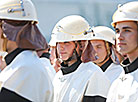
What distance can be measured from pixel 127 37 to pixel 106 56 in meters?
2.25

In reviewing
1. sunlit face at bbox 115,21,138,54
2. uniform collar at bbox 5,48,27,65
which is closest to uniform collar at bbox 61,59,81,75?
sunlit face at bbox 115,21,138,54

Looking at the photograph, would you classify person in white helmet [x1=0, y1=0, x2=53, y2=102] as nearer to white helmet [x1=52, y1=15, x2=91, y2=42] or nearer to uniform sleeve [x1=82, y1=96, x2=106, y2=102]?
uniform sleeve [x1=82, y1=96, x2=106, y2=102]

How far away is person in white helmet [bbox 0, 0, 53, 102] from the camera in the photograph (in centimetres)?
352

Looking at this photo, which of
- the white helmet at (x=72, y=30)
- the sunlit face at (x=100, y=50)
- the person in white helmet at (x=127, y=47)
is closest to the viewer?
the person in white helmet at (x=127, y=47)

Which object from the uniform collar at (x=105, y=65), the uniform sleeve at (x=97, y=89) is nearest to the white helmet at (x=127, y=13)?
the uniform sleeve at (x=97, y=89)

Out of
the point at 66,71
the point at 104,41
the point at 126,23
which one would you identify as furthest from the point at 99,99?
the point at 104,41

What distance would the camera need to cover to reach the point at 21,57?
142 inches

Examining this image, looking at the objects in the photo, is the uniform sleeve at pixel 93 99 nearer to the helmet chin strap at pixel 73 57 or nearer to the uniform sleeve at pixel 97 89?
the uniform sleeve at pixel 97 89

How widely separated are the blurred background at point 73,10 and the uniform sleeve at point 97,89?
56.5 ft

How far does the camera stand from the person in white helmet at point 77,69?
4.58 metres

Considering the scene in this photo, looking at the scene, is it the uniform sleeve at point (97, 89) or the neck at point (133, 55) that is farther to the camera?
the uniform sleeve at point (97, 89)

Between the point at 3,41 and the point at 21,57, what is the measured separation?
0.26 meters

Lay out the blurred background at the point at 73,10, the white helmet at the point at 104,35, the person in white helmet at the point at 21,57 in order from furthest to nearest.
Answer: the blurred background at the point at 73,10
the white helmet at the point at 104,35
the person in white helmet at the point at 21,57

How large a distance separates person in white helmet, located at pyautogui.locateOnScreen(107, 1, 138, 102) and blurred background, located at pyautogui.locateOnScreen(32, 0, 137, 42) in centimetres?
1769
